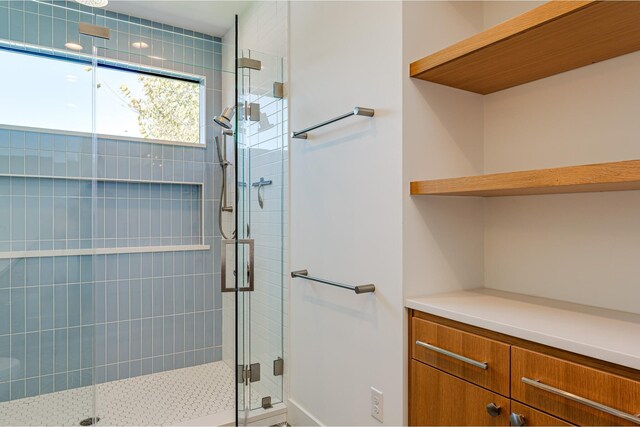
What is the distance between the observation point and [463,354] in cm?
111

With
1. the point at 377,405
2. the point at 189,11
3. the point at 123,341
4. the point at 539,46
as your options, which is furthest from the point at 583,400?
the point at 189,11

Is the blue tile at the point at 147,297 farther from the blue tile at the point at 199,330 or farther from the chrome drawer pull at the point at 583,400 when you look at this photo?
the chrome drawer pull at the point at 583,400

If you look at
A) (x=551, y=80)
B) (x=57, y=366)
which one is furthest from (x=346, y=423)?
(x=551, y=80)

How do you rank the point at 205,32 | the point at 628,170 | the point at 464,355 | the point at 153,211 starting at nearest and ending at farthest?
the point at 628,170 → the point at 464,355 → the point at 153,211 → the point at 205,32

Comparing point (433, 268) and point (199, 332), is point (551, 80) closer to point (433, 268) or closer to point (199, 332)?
point (433, 268)

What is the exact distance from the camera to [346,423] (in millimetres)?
1613

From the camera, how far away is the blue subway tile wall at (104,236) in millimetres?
1766

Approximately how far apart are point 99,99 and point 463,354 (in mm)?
2239

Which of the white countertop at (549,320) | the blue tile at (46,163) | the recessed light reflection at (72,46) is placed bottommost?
the white countertop at (549,320)

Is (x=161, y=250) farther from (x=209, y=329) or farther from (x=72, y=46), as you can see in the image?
(x=72, y=46)

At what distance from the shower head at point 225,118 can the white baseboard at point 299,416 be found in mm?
1619

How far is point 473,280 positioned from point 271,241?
3.59 feet

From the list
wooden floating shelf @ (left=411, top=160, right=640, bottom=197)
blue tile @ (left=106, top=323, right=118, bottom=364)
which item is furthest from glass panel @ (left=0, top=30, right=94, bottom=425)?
wooden floating shelf @ (left=411, top=160, right=640, bottom=197)

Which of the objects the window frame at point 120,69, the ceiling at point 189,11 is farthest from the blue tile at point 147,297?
the ceiling at point 189,11
